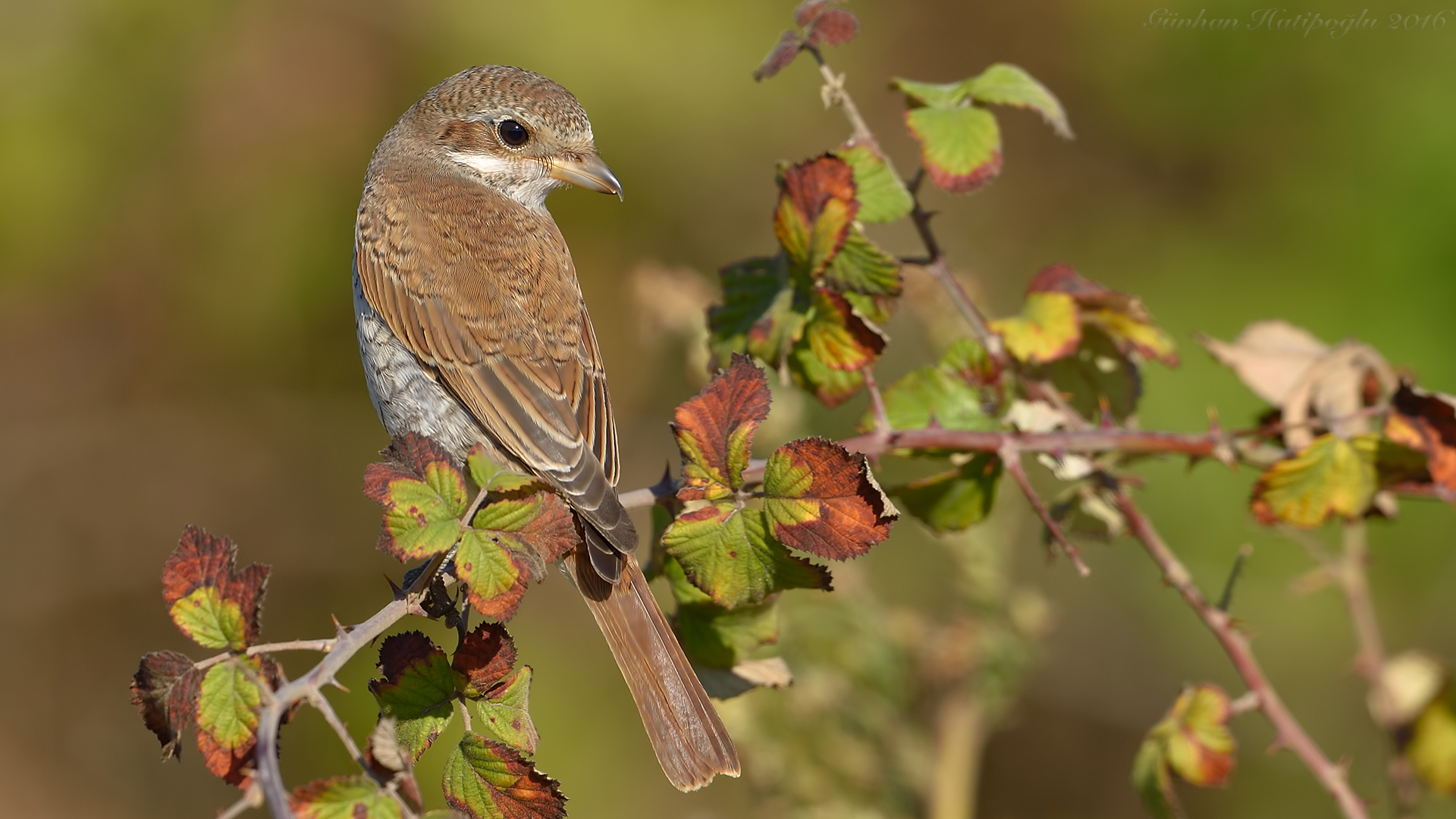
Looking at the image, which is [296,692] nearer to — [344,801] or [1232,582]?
[344,801]

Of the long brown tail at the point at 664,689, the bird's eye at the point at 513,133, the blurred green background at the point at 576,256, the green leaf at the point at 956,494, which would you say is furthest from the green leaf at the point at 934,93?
the blurred green background at the point at 576,256

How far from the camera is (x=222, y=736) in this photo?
1.56 m

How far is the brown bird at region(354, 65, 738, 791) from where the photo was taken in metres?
2.25

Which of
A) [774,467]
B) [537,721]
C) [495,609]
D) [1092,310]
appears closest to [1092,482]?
[1092,310]

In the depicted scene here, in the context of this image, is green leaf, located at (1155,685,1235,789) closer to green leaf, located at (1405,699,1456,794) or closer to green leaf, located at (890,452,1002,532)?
green leaf, located at (1405,699,1456,794)

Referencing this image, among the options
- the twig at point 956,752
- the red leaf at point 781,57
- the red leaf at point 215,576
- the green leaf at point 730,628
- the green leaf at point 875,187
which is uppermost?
the red leaf at point 781,57

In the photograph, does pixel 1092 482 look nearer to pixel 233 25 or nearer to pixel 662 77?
pixel 662 77

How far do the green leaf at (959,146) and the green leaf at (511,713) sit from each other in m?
1.07

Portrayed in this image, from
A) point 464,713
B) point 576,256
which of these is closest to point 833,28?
point 464,713

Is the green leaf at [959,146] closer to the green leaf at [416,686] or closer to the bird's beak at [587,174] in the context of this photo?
the green leaf at [416,686]

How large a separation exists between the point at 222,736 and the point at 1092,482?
1510mm

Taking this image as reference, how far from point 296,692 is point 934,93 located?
1518mm

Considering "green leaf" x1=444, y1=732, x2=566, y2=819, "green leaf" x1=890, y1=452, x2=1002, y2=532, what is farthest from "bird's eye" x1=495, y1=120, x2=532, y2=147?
"green leaf" x1=444, y1=732, x2=566, y2=819

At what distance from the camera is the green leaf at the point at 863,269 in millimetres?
2152
